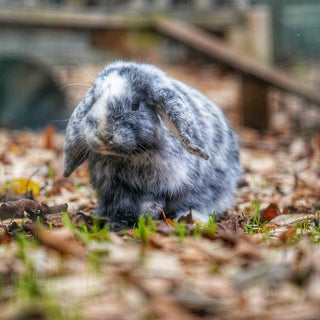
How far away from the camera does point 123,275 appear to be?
2398mm

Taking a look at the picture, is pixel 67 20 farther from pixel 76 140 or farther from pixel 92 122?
pixel 92 122

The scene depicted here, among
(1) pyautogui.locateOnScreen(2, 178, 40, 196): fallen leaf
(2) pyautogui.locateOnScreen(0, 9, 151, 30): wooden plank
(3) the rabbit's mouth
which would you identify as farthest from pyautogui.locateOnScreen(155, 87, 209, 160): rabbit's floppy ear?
(2) pyautogui.locateOnScreen(0, 9, 151, 30): wooden plank

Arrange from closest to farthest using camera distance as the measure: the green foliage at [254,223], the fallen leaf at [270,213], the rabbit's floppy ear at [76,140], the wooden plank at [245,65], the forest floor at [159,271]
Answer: the forest floor at [159,271], the green foliage at [254,223], the rabbit's floppy ear at [76,140], the fallen leaf at [270,213], the wooden plank at [245,65]

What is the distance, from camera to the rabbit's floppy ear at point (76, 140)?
160 inches

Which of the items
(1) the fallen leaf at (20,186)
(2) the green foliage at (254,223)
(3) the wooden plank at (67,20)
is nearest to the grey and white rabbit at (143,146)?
(2) the green foliage at (254,223)

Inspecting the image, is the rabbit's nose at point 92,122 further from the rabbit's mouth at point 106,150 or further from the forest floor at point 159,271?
the forest floor at point 159,271

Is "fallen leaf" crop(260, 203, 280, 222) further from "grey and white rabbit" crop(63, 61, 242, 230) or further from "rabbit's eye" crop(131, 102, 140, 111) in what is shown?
"rabbit's eye" crop(131, 102, 140, 111)

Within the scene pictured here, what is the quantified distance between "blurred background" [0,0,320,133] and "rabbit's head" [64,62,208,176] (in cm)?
386

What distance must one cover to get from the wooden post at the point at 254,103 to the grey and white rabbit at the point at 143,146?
3583 millimetres

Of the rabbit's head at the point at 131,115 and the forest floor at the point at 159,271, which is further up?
the rabbit's head at the point at 131,115

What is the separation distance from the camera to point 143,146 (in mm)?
3879

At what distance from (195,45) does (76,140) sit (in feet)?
13.2

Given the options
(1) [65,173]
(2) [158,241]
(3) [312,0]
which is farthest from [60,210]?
(3) [312,0]

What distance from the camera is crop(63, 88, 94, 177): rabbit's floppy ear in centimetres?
406
